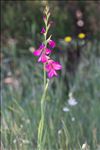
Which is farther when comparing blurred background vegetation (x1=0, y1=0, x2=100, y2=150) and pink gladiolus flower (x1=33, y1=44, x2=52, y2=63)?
blurred background vegetation (x1=0, y1=0, x2=100, y2=150)

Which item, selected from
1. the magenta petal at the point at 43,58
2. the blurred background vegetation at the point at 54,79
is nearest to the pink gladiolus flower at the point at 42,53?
the magenta petal at the point at 43,58

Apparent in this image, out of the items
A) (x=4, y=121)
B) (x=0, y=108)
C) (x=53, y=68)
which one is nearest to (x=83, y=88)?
(x=0, y=108)

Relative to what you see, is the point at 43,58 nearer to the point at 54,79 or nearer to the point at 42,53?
the point at 42,53

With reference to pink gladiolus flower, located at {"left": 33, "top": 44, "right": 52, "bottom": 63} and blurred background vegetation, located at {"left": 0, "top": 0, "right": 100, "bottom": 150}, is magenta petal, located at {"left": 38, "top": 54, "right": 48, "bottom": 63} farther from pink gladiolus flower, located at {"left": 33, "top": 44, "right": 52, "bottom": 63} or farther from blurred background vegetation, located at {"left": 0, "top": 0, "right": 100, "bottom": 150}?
blurred background vegetation, located at {"left": 0, "top": 0, "right": 100, "bottom": 150}

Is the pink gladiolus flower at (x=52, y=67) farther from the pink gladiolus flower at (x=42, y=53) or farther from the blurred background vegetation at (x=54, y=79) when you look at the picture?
the blurred background vegetation at (x=54, y=79)

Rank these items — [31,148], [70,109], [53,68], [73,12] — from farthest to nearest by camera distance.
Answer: [73,12] → [70,109] → [31,148] → [53,68]

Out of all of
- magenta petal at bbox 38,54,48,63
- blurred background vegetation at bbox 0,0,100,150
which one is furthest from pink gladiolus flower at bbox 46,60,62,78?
blurred background vegetation at bbox 0,0,100,150

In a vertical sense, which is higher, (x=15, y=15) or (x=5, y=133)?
(x=15, y=15)

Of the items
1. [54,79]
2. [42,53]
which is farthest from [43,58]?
[54,79]

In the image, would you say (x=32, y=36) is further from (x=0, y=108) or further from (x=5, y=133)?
(x=5, y=133)
